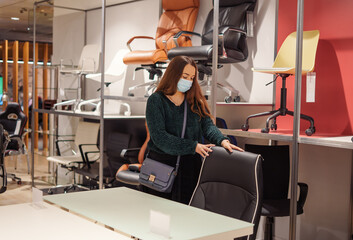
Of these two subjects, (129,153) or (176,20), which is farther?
(176,20)

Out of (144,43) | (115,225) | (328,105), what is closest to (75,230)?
(115,225)

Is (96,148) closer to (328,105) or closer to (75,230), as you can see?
(328,105)

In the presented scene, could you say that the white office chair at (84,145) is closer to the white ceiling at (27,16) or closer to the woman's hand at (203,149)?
the white ceiling at (27,16)

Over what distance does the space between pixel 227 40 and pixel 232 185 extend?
93.5 inches

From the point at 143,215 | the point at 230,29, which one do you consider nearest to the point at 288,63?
the point at 230,29

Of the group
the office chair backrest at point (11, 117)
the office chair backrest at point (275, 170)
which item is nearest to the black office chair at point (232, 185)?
the office chair backrest at point (275, 170)

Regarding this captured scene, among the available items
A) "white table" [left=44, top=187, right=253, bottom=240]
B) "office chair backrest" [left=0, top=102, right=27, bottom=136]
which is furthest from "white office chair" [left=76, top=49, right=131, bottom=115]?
"white table" [left=44, top=187, right=253, bottom=240]

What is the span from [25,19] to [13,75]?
2036mm

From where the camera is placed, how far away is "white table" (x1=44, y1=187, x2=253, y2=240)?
1.70 m

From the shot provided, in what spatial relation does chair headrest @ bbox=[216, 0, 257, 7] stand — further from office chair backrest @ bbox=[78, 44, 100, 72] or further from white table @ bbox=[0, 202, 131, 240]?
white table @ bbox=[0, 202, 131, 240]

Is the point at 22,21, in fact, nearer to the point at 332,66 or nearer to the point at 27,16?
the point at 27,16

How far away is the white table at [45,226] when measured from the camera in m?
1.62

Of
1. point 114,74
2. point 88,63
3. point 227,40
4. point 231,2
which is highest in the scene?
point 231,2

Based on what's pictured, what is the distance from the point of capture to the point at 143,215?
1.92m
